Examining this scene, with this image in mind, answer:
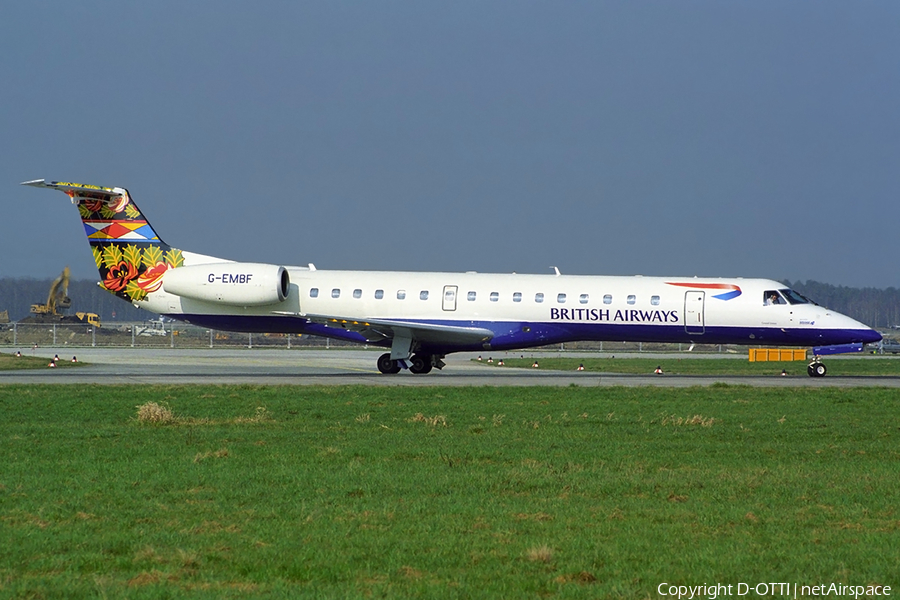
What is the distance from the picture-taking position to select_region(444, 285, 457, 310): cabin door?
3086cm

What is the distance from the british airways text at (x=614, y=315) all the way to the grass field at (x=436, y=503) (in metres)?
12.3

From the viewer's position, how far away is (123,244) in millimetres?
32031

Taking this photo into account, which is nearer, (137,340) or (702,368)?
(702,368)

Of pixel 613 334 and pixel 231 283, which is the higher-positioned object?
pixel 231 283

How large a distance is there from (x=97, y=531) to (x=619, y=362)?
3984 centimetres

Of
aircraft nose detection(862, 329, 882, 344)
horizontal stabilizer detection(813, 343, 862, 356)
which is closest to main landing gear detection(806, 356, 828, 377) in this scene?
horizontal stabilizer detection(813, 343, 862, 356)

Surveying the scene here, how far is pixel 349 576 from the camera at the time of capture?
6.67m

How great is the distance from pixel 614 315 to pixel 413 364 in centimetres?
676

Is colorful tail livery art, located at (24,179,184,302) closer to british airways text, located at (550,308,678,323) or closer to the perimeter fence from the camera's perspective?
british airways text, located at (550,308,678,323)

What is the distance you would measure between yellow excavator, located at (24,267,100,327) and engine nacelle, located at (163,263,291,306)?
57.5 m

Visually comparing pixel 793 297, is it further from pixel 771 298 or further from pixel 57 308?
pixel 57 308

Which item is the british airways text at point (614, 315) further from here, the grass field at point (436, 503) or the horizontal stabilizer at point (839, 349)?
the grass field at point (436, 503)

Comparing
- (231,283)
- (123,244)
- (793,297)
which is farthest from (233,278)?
(793,297)

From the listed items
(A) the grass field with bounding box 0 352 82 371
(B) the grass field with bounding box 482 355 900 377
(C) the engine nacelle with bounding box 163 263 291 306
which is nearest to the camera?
(C) the engine nacelle with bounding box 163 263 291 306
